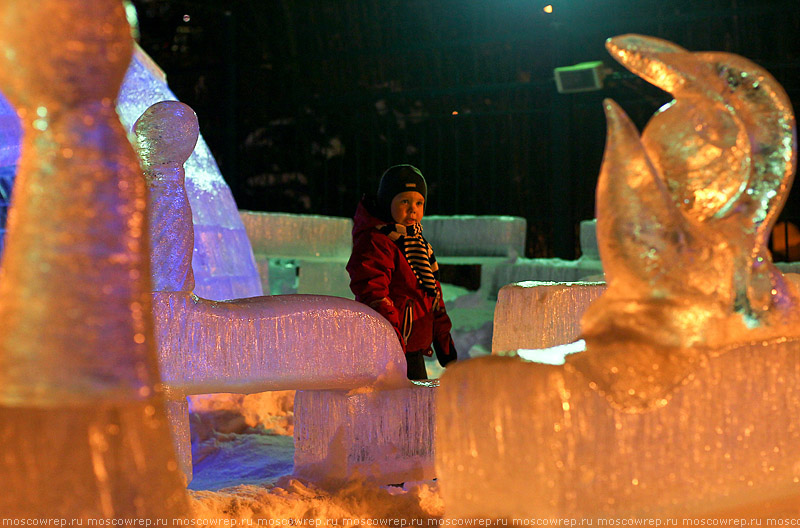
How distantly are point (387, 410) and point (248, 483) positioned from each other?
0.63 metres

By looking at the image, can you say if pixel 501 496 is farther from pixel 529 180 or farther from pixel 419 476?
pixel 529 180

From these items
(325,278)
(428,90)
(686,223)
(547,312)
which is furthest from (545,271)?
(686,223)

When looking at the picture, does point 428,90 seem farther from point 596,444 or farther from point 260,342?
point 596,444

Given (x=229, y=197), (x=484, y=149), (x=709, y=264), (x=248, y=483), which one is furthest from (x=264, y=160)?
(x=709, y=264)

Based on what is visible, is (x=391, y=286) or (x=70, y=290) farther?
(x=391, y=286)

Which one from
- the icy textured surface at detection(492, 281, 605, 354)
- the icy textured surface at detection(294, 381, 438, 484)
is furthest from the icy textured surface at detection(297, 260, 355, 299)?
the icy textured surface at detection(492, 281, 605, 354)

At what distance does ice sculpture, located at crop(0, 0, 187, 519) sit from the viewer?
92cm

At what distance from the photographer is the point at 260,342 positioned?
2.65 metres

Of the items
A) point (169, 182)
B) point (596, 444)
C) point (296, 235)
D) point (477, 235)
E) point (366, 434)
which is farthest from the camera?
point (477, 235)

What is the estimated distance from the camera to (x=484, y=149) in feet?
29.3

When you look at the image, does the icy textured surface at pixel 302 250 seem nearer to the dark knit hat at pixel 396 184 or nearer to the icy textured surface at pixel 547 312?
the dark knit hat at pixel 396 184

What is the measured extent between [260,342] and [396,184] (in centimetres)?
148

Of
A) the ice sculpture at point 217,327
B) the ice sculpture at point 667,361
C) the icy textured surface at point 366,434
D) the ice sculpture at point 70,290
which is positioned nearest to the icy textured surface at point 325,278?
the icy textured surface at point 366,434

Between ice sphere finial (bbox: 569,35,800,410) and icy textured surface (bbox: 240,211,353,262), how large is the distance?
4.92m
